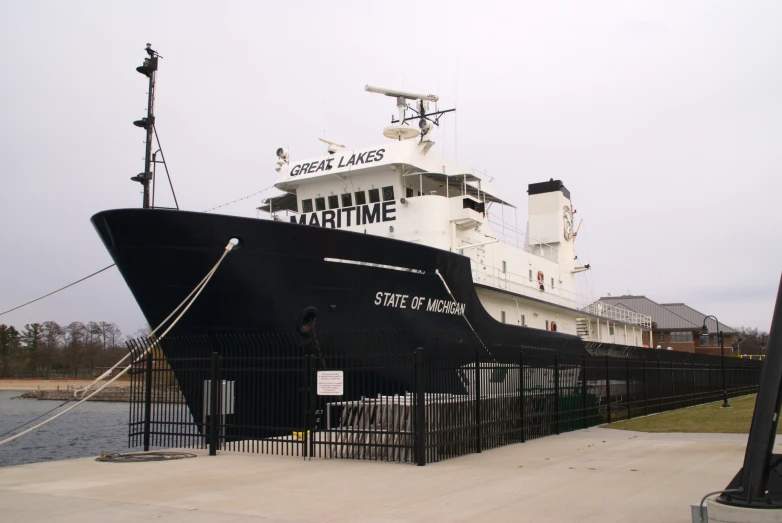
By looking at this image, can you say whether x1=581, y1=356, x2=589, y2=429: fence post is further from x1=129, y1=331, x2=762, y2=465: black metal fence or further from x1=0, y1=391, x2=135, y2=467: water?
x1=0, y1=391, x2=135, y2=467: water

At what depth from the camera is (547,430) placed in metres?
14.5

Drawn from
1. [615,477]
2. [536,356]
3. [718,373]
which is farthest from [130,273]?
[718,373]

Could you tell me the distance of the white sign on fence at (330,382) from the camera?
10902 mm

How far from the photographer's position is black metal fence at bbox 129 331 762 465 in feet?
35.3

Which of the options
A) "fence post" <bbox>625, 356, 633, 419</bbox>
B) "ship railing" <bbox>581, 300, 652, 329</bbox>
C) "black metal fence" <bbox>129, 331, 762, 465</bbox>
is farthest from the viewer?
"ship railing" <bbox>581, 300, 652, 329</bbox>

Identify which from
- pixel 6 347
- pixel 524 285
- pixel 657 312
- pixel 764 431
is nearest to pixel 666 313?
pixel 657 312

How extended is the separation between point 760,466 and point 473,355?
639cm

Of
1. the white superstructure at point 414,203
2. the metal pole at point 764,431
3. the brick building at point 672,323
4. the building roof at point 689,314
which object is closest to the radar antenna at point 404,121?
the white superstructure at point 414,203

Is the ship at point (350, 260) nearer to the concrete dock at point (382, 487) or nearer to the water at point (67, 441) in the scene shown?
the concrete dock at point (382, 487)

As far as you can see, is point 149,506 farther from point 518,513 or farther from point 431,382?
point 431,382

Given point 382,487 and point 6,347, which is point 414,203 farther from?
point 6,347

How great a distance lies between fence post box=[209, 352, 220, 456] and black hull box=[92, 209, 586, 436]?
683mm

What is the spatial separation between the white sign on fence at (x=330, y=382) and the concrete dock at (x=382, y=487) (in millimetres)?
1060

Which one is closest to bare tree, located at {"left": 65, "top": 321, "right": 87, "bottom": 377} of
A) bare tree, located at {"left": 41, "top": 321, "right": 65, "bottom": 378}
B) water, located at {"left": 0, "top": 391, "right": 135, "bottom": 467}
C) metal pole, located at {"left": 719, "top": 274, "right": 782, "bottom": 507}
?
bare tree, located at {"left": 41, "top": 321, "right": 65, "bottom": 378}
